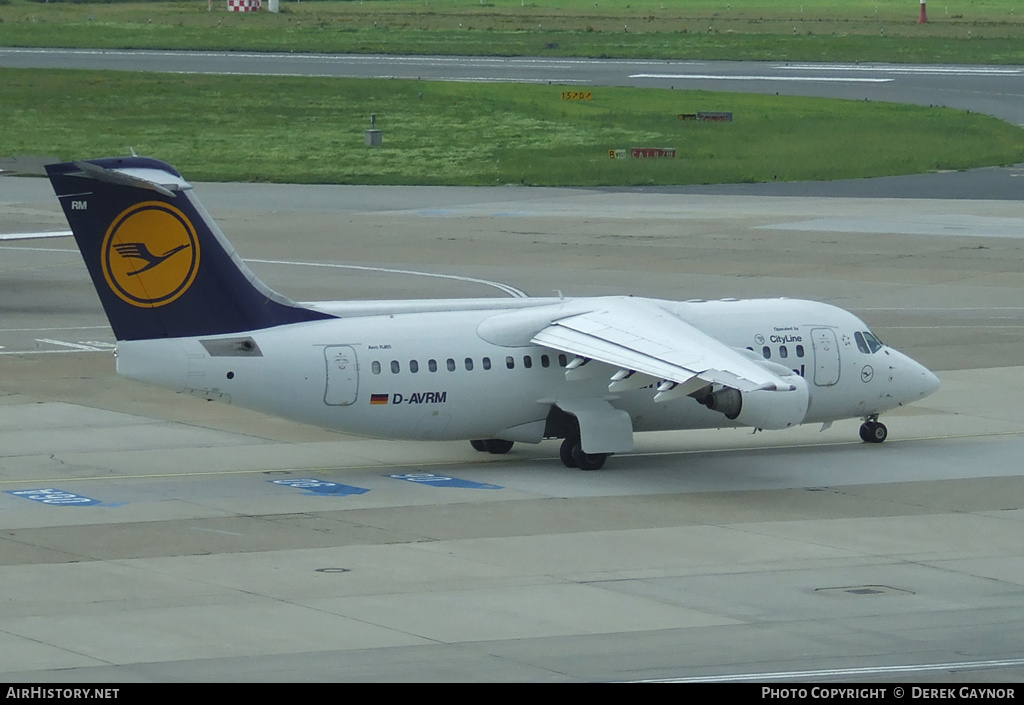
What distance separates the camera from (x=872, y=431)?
38031 mm

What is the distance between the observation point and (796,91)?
11388cm

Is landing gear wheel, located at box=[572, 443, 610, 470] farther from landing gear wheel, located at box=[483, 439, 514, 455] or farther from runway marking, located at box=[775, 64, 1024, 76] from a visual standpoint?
runway marking, located at box=[775, 64, 1024, 76]

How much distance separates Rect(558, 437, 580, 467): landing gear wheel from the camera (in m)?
34.7

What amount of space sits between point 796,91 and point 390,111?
2875 cm

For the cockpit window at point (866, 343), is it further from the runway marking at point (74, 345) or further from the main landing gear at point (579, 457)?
the runway marking at point (74, 345)

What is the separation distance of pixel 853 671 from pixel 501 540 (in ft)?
29.1

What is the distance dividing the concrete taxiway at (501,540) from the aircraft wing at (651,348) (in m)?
2.46

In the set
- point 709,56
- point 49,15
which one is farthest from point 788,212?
point 49,15

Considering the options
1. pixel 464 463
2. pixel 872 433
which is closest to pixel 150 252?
pixel 464 463

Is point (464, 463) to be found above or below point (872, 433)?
below

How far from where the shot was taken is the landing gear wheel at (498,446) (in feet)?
119

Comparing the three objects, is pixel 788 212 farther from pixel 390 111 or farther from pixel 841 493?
pixel 841 493

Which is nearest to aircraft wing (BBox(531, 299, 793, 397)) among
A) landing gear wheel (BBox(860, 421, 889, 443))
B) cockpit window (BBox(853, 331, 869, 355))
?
cockpit window (BBox(853, 331, 869, 355))

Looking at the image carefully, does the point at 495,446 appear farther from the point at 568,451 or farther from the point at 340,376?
the point at 340,376
